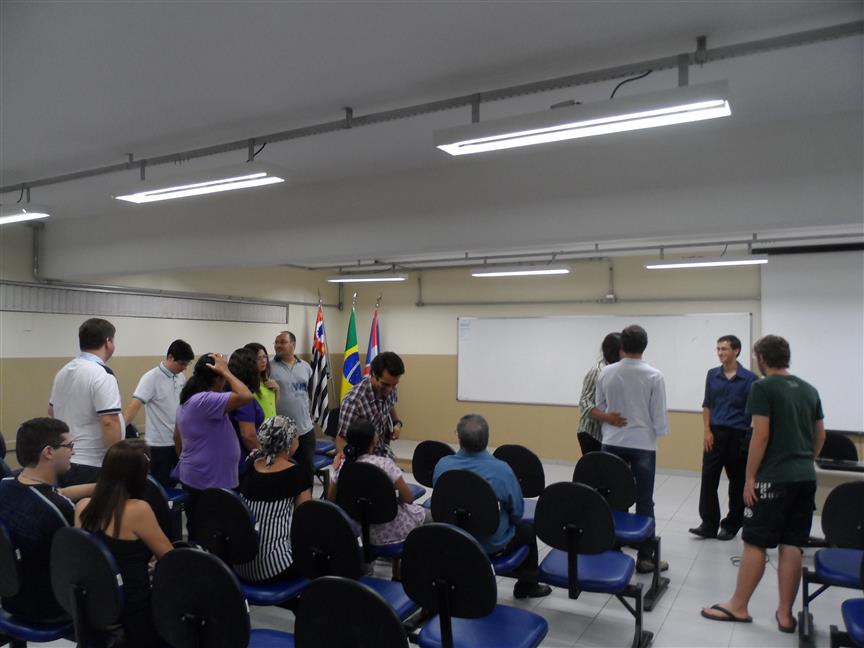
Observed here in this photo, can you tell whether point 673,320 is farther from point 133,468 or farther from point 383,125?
point 133,468

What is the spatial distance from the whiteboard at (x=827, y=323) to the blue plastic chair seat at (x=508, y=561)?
4.84 metres

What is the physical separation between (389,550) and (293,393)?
221 centimetres

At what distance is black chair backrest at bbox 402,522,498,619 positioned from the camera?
1931 mm

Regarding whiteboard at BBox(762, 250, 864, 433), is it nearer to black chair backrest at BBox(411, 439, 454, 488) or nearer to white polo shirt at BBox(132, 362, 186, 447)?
black chair backrest at BBox(411, 439, 454, 488)

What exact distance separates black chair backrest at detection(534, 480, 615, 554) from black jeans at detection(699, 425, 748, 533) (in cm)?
245

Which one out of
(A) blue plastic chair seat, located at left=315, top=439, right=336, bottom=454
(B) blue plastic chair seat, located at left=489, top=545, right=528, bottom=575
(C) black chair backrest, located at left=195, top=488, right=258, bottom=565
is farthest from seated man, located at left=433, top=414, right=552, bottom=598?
(A) blue plastic chair seat, located at left=315, top=439, right=336, bottom=454

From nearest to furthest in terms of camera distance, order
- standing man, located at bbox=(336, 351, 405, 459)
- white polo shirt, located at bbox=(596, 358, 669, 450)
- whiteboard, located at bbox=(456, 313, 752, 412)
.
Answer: standing man, located at bbox=(336, 351, 405, 459), white polo shirt, located at bbox=(596, 358, 669, 450), whiteboard, located at bbox=(456, 313, 752, 412)

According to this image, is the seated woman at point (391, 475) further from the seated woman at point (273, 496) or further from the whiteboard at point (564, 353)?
the whiteboard at point (564, 353)

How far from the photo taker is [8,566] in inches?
85.7

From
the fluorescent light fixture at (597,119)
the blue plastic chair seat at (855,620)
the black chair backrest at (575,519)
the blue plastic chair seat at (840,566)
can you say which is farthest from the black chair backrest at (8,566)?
the blue plastic chair seat at (840,566)

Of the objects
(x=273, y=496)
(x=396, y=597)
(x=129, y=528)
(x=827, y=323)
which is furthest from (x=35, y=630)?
(x=827, y=323)

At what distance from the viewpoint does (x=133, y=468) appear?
210 centimetres

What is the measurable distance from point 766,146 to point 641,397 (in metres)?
1.57

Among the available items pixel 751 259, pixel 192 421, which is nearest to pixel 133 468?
pixel 192 421
